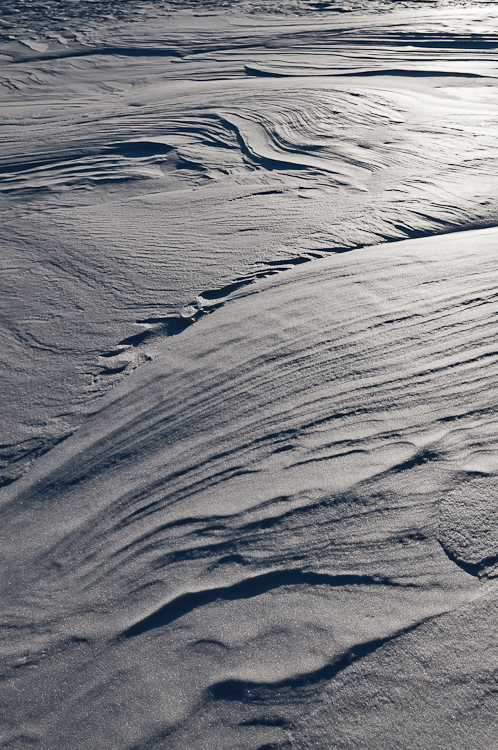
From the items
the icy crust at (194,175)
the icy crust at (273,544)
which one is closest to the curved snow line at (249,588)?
the icy crust at (273,544)

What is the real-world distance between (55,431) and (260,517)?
567 mm

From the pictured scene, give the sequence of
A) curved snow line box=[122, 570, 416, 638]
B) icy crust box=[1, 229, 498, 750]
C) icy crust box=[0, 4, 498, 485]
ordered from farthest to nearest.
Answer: icy crust box=[0, 4, 498, 485] → curved snow line box=[122, 570, 416, 638] → icy crust box=[1, 229, 498, 750]

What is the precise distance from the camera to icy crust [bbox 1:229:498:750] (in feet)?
2.67

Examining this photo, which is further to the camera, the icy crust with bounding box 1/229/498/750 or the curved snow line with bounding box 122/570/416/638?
the curved snow line with bounding box 122/570/416/638

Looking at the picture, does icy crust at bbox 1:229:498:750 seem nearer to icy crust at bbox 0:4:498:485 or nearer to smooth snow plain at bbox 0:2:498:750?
smooth snow plain at bbox 0:2:498:750

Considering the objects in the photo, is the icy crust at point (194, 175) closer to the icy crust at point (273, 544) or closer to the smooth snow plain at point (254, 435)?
the smooth snow plain at point (254, 435)

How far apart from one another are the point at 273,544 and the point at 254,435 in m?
0.28

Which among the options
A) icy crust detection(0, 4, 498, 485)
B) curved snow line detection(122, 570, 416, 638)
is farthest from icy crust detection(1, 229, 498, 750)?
icy crust detection(0, 4, 498, 485)

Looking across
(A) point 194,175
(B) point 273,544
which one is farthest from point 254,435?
(A) point 194,175

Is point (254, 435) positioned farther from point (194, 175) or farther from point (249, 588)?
point (194, 175)

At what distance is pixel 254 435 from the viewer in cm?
121

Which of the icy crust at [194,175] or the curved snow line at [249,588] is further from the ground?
the icy crust at [194,175]

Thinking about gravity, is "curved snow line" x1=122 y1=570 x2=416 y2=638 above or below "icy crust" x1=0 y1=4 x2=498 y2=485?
below

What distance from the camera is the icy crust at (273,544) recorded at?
32.1 inches
